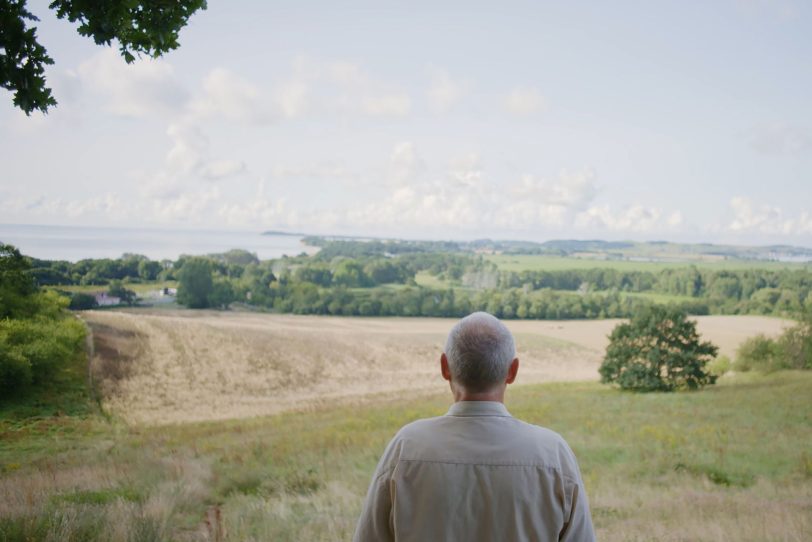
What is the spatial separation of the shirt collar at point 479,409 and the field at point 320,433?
9.03ft

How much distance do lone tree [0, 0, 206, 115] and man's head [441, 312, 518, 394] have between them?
252 centimetres

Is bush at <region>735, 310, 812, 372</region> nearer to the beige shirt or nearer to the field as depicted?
the field

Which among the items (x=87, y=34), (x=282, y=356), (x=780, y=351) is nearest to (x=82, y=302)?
(x=282, y=356)

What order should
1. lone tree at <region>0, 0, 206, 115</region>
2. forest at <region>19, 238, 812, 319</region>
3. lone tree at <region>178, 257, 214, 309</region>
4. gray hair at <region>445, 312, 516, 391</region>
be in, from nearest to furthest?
gray hair at <region>445, 312, 516, 391</region>
lone tree at <region>0, 0, 206, 115</region>
lone tree at <region>178, 257, 214, 309</region>
forest at <region>19, 238, 812, 319</region>

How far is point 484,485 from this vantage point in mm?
1371

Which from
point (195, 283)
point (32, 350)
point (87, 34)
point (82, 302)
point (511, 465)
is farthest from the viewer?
point (195, 283)

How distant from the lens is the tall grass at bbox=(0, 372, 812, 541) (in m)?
3.95

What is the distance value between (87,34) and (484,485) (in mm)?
2984

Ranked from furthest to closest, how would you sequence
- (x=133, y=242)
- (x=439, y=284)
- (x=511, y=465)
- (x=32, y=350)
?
(x=439, y=284), (x=133, y=242), (x=32, y=350), (x=511, y=465)

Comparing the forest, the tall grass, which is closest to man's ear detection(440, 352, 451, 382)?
the tall grass

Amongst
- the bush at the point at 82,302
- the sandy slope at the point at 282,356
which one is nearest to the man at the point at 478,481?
the sandy slope at the point at 282,356

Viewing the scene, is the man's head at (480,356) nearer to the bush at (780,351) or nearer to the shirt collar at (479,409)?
the shirt collar at (479,409)

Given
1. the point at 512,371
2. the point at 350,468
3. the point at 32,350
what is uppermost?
the point at 512,371

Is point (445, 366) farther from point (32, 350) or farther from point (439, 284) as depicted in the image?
point (439, 284)
